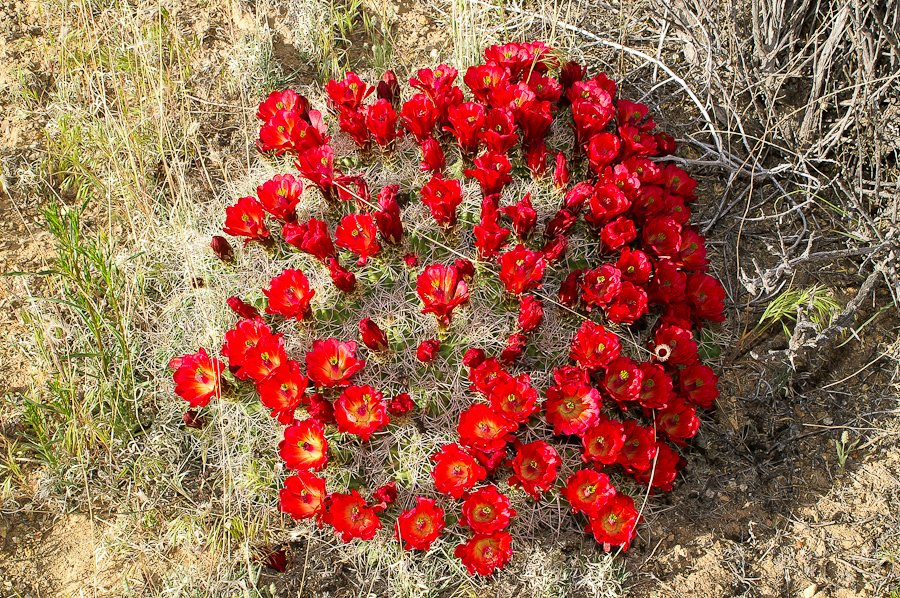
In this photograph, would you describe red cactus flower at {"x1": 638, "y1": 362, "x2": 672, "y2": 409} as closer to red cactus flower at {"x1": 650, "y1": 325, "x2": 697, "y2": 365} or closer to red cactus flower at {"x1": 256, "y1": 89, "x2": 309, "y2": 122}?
red cactus flower at {"x1": 650, "y1": 325, "x2": 697, "y2": 365}

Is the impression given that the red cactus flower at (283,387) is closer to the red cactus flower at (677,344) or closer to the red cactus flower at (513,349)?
the red cactus flower at (513,349)

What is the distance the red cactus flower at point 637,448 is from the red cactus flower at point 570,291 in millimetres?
617

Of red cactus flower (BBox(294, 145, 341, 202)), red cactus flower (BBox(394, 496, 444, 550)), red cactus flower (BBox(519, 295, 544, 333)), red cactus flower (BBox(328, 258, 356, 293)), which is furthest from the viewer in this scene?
red cactus flower (BBox(294, 145, 341, 202))

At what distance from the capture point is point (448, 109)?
3666 millimetres

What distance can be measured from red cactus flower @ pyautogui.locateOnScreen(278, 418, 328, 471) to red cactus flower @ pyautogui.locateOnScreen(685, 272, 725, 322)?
6.54 feet

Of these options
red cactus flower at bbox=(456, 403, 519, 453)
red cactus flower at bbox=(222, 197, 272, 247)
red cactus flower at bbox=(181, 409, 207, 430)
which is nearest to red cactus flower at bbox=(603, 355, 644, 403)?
red cactus flower at bbox=(456, 403, 519, 453)

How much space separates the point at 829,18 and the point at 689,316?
241 centimetres

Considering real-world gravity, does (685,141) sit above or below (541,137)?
below

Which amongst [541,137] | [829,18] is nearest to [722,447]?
[541,137]

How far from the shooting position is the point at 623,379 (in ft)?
10.1

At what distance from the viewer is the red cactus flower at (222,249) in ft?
11.4

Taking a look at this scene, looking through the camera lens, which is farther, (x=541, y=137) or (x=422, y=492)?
(x=541, y=137)

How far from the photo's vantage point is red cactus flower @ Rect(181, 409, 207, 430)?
3.36 m

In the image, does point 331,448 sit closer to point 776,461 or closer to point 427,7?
point 776,461
